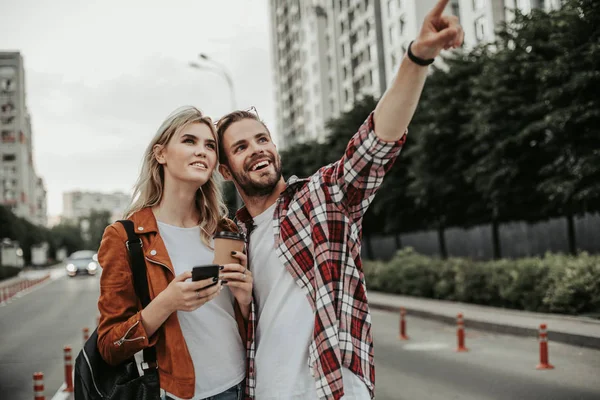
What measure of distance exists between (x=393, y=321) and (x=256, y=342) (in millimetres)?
14601

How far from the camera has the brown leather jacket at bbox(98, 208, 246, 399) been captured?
7.79ft

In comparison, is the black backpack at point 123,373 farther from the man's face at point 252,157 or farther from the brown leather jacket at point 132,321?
the man's face at point 252,157

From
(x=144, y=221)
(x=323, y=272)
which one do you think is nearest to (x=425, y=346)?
(x=144, y=221)

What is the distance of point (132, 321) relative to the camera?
2.37m

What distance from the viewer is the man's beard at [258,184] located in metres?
2.62

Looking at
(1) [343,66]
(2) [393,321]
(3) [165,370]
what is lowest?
(2) [393,321]

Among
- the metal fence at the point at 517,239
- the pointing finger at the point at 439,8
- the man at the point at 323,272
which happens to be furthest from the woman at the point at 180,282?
the metal fence at the point at 517,239

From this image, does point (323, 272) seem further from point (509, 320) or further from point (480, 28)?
point (480, 28)

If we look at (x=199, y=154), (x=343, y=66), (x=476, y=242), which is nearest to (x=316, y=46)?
(x=343, y=66)

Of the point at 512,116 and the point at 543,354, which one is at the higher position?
the point at 512,116

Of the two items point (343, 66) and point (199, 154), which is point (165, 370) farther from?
point (343, 66)

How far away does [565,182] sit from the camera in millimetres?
17094

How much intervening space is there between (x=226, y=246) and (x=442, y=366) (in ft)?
26.9

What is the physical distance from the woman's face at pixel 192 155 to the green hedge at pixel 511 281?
12.4 metres
